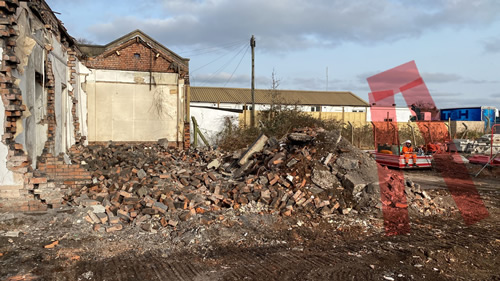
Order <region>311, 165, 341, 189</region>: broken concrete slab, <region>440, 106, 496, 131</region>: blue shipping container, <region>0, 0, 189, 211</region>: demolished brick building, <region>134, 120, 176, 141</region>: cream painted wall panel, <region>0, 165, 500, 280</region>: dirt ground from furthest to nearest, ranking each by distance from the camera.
→ <region>440, 106, 496, 131</region>: blue shipping container
<region>134, 120, 176, 141</region>: cream painted wall panel
<region>311, 165, 341, 189</region>: broken concrete slab
<region>0, 0, 189, 211</region>: demolished brick building
<region>0, 165, 500, 280</region>: dirt ground

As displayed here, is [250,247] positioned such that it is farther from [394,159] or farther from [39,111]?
[394,159]

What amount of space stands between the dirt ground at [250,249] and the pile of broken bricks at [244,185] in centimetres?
35

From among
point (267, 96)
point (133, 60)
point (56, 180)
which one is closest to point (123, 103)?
point (133, 60)

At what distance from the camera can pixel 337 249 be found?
5.99 metres

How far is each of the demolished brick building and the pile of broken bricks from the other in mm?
797

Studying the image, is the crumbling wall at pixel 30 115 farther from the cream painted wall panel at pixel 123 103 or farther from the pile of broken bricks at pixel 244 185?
the cream painted wall panel at pixel 123 103

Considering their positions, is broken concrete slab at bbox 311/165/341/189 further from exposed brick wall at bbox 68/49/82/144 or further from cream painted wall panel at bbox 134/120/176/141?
cream painted wall panel at bbox 134/120/176/141

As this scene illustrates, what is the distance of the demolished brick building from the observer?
23.2ft

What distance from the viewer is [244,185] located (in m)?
8.62

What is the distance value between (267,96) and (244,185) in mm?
27561

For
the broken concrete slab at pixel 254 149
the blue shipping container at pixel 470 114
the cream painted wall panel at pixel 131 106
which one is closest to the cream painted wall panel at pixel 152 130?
the cream painted wall panel at pixel 131 106

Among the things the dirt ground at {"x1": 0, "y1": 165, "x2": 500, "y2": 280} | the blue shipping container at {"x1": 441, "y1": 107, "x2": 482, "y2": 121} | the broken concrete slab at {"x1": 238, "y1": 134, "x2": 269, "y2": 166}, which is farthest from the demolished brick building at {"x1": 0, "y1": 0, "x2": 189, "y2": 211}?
the blue shipping container at {"x1": 441, "y1": 107, "x2": 482, "y2": 121}

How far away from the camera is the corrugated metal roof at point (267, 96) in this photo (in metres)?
34.3

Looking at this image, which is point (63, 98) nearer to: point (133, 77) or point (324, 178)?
point (133, 77)
